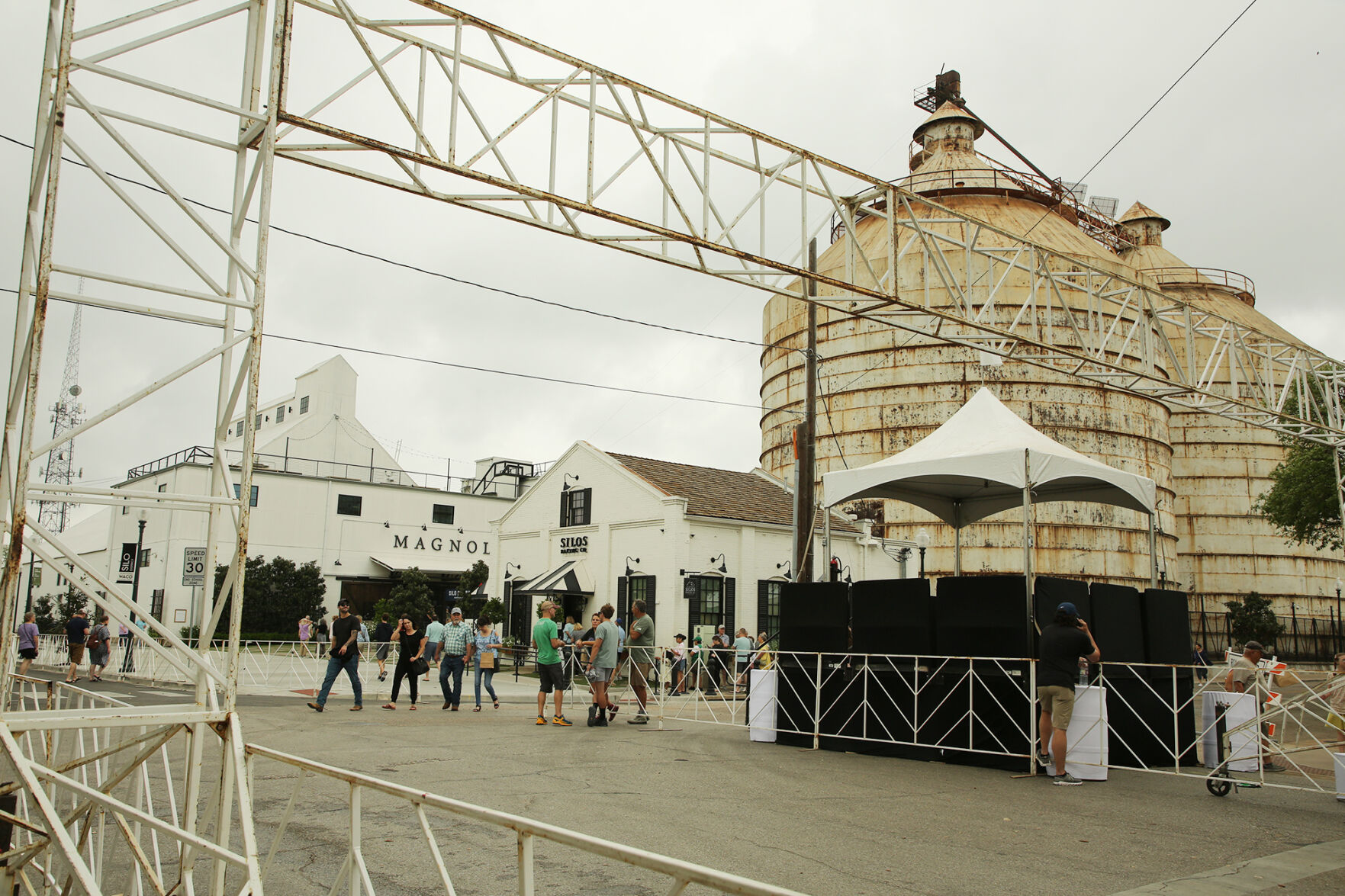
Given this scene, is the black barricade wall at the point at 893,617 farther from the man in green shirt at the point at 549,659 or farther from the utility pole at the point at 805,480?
the utility pole at the point at 805,480

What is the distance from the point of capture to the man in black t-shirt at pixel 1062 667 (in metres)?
9.93

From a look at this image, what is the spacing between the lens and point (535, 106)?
422 inches

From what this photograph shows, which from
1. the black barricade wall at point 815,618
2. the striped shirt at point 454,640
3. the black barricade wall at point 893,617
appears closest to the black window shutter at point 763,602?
the striped shirt at point 454,640

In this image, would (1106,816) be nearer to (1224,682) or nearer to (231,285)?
(1224,682)

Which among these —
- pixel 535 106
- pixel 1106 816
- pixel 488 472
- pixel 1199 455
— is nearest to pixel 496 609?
pixel 488 472

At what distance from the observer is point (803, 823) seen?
25.0 ft

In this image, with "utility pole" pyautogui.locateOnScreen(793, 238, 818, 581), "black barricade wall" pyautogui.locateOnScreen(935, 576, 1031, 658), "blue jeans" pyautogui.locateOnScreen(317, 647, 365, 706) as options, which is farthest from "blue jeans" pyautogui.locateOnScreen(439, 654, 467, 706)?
"black barricade wall" pyautogui.locateOnScreen(935, 576, 1031, 658)

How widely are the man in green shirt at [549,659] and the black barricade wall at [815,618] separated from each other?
3475mm

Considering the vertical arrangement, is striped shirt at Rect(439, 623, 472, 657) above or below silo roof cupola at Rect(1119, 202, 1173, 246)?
below

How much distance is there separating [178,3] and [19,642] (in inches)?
719

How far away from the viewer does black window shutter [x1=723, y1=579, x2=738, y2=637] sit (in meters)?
27.4

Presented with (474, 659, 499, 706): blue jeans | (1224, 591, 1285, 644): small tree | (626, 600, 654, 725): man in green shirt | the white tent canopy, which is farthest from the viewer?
(1224, 591, 1285, 644): small tree

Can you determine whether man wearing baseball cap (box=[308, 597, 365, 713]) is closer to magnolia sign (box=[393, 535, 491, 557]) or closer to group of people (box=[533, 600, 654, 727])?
group of people (box=[533, 600, 654, 727])

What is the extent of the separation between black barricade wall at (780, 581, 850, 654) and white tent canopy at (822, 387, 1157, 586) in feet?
4.86
